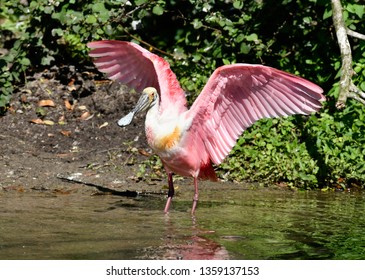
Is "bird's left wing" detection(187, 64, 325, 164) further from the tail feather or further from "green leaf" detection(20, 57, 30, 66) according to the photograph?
"green leaf" detection(20, 57, 30, 66)

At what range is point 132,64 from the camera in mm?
8133

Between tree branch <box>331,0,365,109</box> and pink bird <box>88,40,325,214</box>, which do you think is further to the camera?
tree branch <box>331,0,365,109</box>

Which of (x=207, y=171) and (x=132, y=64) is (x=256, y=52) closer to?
(x=132, y=64)

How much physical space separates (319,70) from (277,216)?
9.34 feet

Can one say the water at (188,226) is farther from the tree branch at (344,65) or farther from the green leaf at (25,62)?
the green leaf at (25,62)

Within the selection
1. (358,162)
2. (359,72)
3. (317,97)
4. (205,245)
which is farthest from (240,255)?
(359,72)

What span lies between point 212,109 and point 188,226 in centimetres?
103

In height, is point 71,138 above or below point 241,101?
below

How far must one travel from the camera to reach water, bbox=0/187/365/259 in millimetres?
5777

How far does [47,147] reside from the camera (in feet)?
30.5

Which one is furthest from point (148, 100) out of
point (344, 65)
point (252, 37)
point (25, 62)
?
point (25, 62)

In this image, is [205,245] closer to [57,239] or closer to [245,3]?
[57,239]

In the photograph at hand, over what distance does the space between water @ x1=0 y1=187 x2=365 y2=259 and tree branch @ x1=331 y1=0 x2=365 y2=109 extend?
36.2 inches

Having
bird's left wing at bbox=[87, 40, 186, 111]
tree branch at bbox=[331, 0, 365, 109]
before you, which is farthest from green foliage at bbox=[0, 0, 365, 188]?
bird's left wing at bbox=[87, 40, 186, 111]
